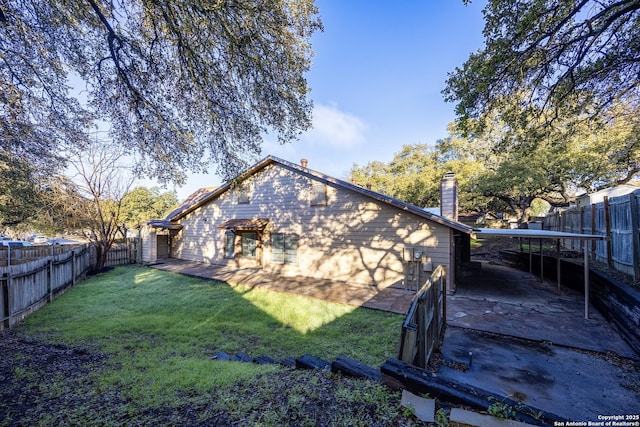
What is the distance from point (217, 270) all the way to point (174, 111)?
336 inches

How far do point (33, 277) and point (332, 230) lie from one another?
8.42 m

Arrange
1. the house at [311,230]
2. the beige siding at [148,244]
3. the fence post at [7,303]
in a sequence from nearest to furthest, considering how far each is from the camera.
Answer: the fence post at [7,303]
the house at [311,230]
the beige siding at [148,244]

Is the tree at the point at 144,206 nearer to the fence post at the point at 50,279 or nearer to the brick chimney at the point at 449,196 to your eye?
the fence post at the point at 50,279

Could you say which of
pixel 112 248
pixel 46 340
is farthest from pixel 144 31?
pixel 112 248

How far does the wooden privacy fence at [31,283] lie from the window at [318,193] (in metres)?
8.19

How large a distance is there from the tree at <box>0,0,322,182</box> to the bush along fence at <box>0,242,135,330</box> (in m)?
2.59

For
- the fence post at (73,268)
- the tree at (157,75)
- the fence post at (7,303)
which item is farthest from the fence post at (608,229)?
the fence post at (73,268)

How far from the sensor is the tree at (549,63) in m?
4.57

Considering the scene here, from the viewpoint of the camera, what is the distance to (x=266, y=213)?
12.4 meters

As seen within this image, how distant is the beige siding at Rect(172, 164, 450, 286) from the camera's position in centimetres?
921

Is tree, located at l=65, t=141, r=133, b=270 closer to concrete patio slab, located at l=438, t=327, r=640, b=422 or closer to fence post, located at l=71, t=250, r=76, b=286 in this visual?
fence post, located at l=71, t=250, r=76, b=286

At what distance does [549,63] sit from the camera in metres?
5.32

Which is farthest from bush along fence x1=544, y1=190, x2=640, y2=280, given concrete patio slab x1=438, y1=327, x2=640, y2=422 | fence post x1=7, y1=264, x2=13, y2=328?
fence post x1=7, y1=264, x2=13, y2=328

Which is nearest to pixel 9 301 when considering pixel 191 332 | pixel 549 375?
pixel 191 332
